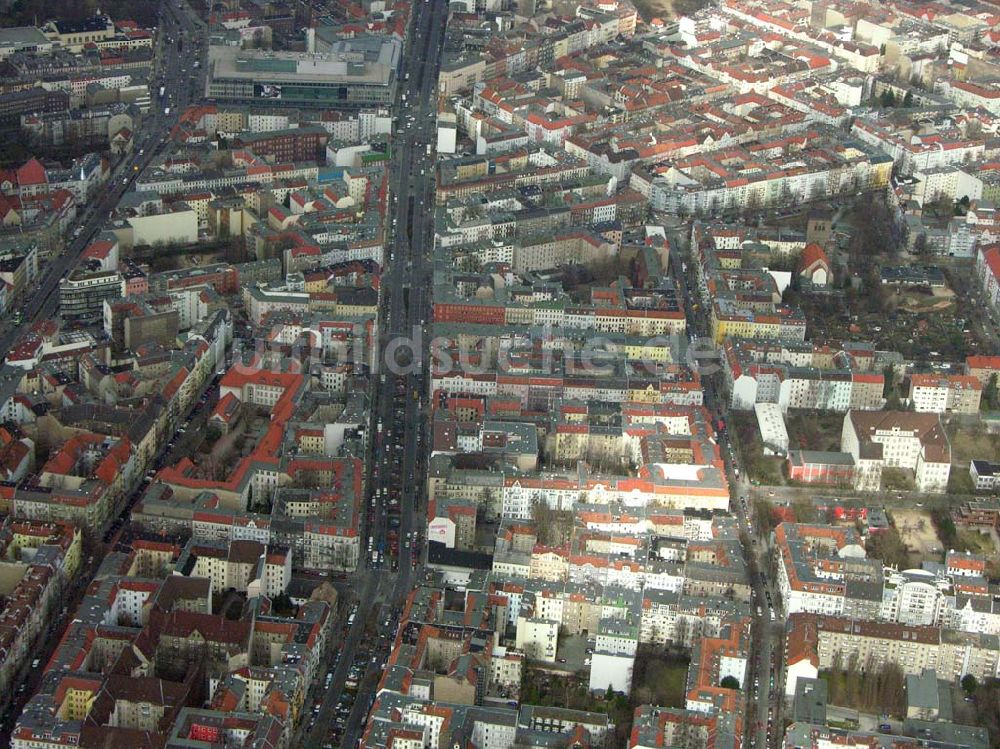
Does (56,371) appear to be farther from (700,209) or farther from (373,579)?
(700,209)

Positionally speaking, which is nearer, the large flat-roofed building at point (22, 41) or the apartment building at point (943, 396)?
the apartment building at point (943, 396)

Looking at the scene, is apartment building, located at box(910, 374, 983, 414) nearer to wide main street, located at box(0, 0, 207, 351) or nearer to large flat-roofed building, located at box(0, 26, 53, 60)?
wide main street, located at box(0, 0, 207, 351)

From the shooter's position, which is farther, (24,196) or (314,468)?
(24,196)

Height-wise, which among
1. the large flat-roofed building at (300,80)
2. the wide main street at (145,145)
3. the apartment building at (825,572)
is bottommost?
the wide main street at (145,145)

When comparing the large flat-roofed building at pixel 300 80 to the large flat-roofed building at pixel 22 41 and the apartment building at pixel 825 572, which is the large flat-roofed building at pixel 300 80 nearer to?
the large flat-roofed building at pixel 22 41

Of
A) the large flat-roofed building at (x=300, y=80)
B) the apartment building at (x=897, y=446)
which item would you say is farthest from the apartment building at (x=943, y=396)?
the large flat-roofed building at (x=300, y=80)

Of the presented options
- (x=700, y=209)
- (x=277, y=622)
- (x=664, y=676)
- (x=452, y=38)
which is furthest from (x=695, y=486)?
(x=452, y=38)

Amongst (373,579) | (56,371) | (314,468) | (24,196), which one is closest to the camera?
(373,579)

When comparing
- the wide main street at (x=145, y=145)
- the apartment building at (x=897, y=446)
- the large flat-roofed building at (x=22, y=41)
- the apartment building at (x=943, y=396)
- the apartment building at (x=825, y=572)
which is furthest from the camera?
the large flat-roofed building at (x=22, y=41)
